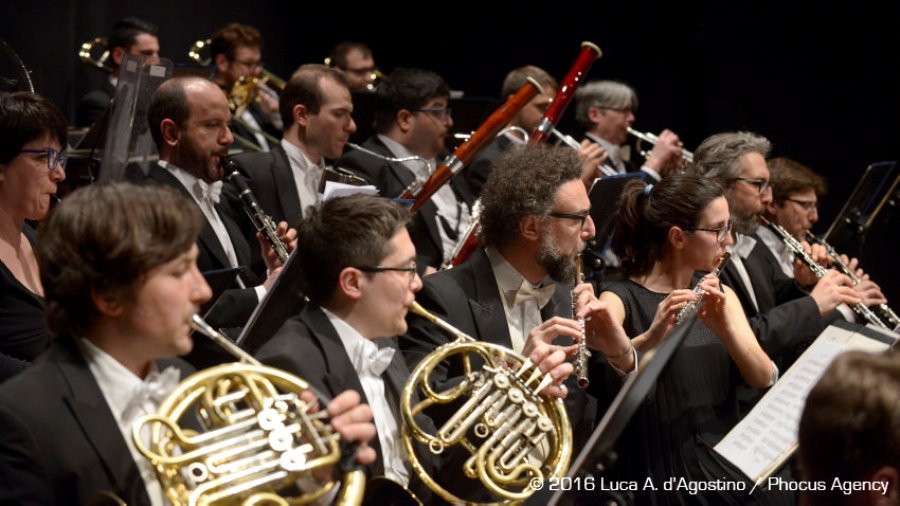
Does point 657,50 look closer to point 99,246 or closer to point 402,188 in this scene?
point 402,188

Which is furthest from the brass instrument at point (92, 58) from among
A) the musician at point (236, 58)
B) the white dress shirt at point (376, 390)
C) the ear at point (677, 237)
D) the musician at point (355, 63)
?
the white dress shirt at point (376, 390)

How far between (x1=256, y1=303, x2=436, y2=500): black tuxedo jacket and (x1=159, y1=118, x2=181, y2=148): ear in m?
1.55

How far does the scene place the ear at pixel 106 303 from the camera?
201 centimetres

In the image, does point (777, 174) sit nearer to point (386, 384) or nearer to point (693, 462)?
point (693, 462)

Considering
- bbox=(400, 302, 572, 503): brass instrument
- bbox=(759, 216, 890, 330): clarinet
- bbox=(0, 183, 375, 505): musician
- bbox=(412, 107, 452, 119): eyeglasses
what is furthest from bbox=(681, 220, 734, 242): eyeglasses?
bbox=(412, 107, 452, 119): eyeglasses

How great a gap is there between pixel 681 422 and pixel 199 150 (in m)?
1.93

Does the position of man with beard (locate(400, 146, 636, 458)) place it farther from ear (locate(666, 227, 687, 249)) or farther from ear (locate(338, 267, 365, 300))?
ear (locate(338, 267, 365, 300))

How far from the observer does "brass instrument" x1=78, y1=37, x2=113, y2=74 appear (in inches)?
250

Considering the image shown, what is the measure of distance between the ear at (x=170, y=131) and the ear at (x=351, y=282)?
64.6 inches

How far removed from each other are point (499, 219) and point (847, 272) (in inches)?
79.3

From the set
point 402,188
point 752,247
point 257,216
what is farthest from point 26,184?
point 752,247

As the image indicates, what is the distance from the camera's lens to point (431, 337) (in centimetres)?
311

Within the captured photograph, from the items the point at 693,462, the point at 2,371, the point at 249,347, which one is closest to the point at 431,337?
the point at 249,347

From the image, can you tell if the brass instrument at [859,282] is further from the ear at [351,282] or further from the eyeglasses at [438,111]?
the ear at [351,282]
